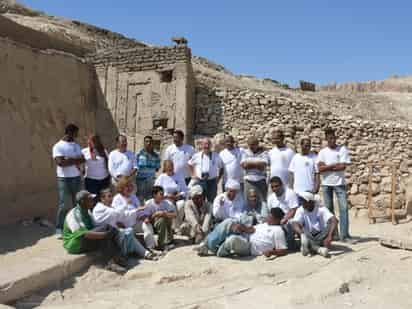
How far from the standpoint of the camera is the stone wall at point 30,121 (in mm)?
7441

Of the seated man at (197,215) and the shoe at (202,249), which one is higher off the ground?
the seated man at (197,215)

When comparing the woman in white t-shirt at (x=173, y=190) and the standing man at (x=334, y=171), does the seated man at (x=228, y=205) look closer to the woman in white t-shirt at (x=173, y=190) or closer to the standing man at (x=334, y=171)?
the woman in white t-shirt at (x=173, y=190)

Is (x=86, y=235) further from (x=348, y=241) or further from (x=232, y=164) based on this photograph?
(x=348, y=241)

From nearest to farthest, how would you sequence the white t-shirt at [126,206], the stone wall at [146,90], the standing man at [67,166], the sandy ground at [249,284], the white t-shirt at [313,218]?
the sandy ground at [249,284] → the white t-shirt at [313,218] → the white t-shirt at [126,206] → the standing man at [67,166] → the stone wall at [146,90]

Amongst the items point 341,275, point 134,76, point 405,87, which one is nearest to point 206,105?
point 134,76

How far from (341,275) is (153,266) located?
2204 mm

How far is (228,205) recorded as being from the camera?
6.12m

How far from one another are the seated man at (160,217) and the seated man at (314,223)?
1663 millimetres

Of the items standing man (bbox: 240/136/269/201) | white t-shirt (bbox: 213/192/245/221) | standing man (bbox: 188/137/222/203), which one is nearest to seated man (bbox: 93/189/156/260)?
white t-shirt (bbox: 213/192/245/221)

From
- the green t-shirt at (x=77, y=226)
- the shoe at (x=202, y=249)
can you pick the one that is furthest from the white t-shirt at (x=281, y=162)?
the green t-shirt at (x=77, y=226)

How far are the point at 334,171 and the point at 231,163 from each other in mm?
1434

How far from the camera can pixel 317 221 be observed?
584 centimetres

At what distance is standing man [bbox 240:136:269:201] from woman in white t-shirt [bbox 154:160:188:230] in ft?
3.02

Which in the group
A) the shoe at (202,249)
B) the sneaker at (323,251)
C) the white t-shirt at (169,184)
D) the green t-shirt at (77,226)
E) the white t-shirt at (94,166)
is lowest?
the shoe at (202,249)
